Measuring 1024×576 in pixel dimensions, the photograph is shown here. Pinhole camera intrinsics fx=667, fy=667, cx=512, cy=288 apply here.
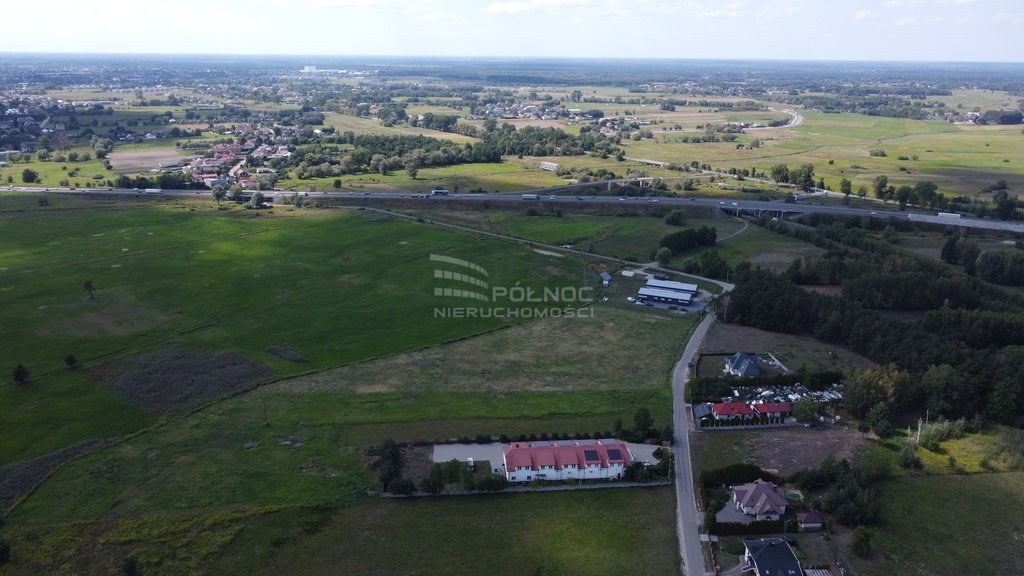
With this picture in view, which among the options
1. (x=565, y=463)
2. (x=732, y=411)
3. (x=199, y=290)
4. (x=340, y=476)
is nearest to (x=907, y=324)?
(x=732, y=411)

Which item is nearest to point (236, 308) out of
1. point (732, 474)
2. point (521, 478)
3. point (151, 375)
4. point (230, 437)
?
point (151, 375)

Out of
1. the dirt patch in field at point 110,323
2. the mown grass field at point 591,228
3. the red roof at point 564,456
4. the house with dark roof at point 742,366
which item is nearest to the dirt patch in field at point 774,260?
the mown grass field at point 591,228

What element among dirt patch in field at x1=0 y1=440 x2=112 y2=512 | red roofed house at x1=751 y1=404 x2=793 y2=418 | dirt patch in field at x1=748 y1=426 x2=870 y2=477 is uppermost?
red roofed house at x1=751 y1=404 x2=793 y2=418

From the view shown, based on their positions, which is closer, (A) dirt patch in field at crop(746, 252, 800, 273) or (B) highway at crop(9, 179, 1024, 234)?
(A) dirt patch in field at crop(746, 252, 800, 273)

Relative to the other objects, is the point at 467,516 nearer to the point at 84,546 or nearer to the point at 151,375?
the point at 84,546

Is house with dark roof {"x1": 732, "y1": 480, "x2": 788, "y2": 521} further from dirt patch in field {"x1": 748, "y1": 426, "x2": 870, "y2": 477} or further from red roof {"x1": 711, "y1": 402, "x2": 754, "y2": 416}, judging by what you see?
red roof {"x1": 711, "y1": 402, "x2": 754, "y2": 416}

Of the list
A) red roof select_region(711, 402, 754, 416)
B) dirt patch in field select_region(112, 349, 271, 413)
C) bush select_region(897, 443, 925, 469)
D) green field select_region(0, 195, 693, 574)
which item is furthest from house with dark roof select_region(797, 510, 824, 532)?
dirt patch in field select_region(112, 349, 271, 413)

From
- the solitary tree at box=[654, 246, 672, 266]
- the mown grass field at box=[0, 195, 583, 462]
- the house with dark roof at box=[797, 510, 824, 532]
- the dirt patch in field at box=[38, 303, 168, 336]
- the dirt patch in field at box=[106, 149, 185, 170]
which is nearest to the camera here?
the house with dark roof at box=[797, 510, 824, 532]
